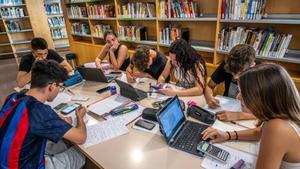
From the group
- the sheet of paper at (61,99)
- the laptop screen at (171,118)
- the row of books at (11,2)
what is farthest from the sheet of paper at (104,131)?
the row of books at (11,2)

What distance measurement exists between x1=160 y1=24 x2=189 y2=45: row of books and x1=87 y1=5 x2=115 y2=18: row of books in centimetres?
128

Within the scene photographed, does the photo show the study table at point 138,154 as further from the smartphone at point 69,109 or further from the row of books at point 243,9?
the row of books at point 243,9

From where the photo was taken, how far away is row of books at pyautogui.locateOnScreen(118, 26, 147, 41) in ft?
11.3

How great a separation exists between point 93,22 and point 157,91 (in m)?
3.28

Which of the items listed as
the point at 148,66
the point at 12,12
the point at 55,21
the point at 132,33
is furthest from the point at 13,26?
the point at 148,66

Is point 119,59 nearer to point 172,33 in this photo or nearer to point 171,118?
point 172,33

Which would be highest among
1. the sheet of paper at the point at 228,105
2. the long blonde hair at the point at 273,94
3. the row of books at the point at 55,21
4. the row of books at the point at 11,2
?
the row of books at the point at 11,2

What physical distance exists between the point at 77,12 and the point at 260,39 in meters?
3.97

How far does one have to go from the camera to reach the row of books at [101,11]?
12.4 feet

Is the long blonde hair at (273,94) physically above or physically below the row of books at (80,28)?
below

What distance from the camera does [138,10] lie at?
10.8ft

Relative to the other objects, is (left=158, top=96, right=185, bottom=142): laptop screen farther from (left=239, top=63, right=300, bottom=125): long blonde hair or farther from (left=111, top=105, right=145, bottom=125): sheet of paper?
(left=239, top=63, right=300, bottom=125): long blonde hair

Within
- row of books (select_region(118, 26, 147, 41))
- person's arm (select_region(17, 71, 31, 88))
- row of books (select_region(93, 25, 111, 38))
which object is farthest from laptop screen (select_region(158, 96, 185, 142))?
row of books (select_region(93, 25, 111, 38))

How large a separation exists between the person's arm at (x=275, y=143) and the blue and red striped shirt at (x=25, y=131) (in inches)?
38.5
